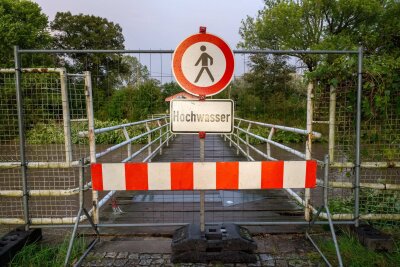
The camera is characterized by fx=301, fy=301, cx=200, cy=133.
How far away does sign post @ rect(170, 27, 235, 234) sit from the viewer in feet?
8.55

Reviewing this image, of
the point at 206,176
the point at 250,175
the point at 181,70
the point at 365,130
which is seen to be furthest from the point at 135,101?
the point at 365,130

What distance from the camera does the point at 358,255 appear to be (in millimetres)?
2742

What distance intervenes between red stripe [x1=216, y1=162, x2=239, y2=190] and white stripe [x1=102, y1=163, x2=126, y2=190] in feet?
2.86

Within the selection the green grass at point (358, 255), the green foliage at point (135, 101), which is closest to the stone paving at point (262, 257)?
the green grass at point (358, 255)

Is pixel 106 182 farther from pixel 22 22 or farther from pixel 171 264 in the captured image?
pixel 22 22

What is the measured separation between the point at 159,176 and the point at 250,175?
830 mm

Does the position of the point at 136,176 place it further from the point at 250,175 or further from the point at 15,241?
the point at 15,241

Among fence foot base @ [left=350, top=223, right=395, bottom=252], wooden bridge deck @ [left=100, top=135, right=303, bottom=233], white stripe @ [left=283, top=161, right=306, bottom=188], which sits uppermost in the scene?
white stripe @ [left=283, top=161, right=306, bottom=188]

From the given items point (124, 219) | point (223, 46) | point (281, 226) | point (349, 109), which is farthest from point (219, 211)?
point (223, 46)

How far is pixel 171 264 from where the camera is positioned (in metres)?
2.73

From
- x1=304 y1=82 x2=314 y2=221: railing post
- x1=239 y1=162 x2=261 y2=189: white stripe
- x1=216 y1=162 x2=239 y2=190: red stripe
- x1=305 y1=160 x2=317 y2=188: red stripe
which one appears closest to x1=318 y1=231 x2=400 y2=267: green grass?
x1=304 y1=82 x2=314 y2=221: railing post

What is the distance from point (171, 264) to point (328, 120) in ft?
7.37

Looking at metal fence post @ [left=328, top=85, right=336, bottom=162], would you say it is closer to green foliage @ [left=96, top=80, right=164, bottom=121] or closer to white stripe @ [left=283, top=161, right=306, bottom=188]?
white stripe @ [left=283, top=161, right=306, bottom=188]

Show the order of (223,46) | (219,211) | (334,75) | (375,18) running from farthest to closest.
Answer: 1. (375,18)
2. (219,211)
3. (334,75)
4. (223,46)
